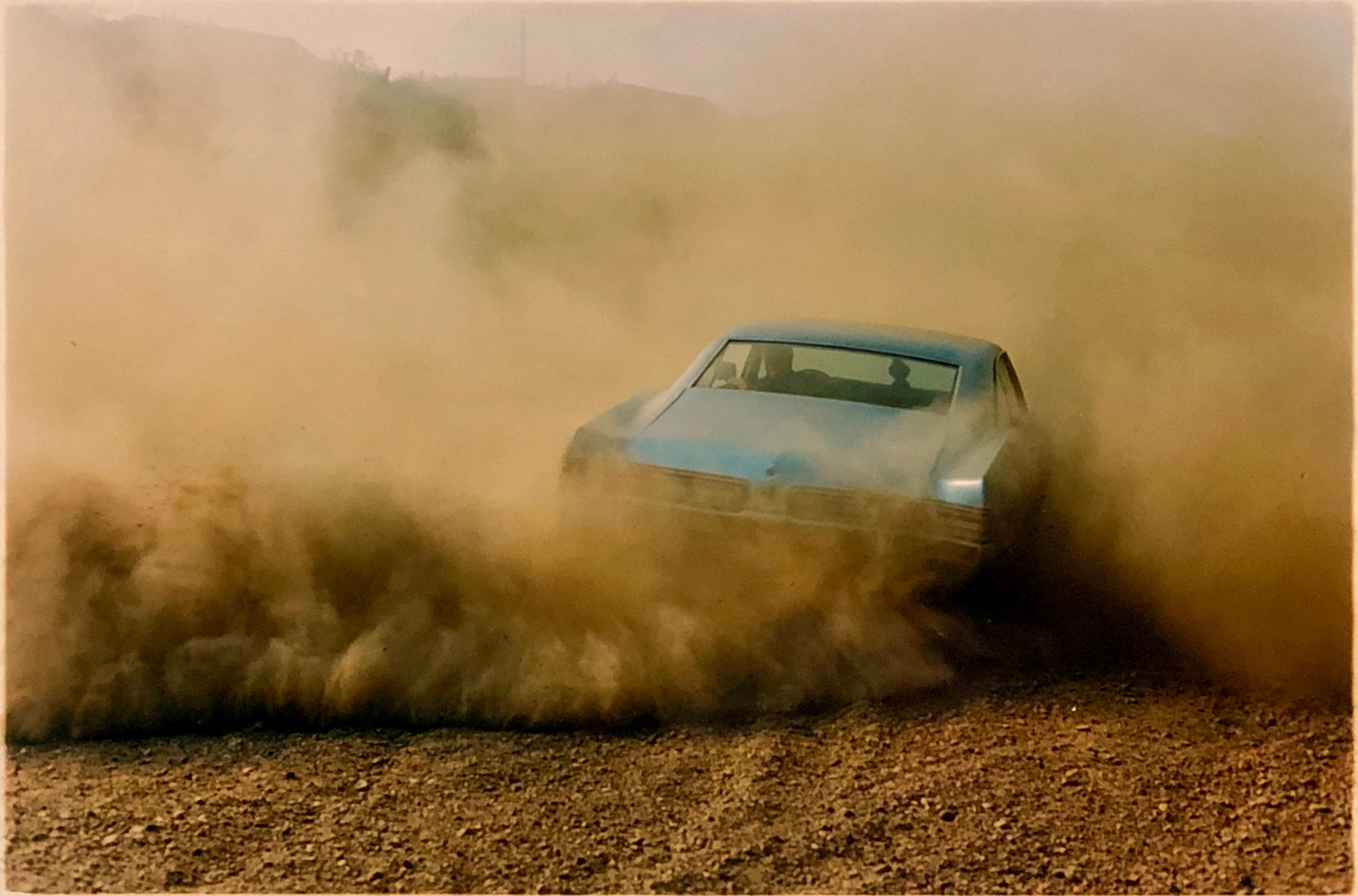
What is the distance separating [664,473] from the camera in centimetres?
291

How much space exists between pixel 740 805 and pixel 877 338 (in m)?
1.72

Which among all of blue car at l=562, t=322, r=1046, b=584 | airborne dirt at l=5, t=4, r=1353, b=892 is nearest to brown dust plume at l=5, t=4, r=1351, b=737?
airborne dirt at l=5, t=4, r=1353, b=892

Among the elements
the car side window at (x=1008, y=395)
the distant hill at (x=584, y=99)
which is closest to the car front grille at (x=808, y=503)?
the car side window at (x=1008, y=395)

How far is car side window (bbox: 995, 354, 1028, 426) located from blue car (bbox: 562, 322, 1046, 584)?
14 millimetres

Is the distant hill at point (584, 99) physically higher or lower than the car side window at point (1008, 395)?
higher

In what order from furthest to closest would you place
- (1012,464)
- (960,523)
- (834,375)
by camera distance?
(834,375), (1012,464), (960,523)

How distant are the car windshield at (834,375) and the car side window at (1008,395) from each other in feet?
0.73

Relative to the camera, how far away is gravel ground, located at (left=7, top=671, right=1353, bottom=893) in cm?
271

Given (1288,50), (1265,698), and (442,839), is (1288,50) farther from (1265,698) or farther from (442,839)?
(442,839)

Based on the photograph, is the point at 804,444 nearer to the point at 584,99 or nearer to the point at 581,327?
the point at 581,327

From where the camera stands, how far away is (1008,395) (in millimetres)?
3396

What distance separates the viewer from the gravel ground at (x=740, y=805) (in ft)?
8.90

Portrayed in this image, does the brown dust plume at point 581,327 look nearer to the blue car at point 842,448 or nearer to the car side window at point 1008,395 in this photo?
the car side window at point 1008,395

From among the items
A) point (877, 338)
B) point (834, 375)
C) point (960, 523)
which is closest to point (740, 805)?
point (960, 523)
